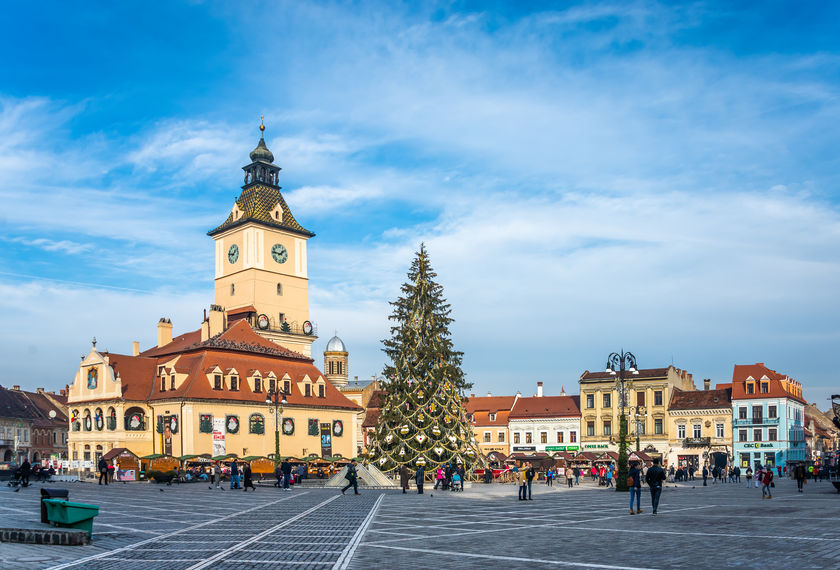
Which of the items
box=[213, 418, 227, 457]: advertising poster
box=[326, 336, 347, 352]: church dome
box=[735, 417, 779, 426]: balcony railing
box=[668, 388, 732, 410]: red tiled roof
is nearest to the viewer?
box=[213, 418, 227, 457]: advertising poster

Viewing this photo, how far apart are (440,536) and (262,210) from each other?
83447 millimetres

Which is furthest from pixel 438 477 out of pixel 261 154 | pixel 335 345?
pixel 335 345

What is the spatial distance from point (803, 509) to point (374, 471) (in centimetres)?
2296

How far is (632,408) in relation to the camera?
83.1 m

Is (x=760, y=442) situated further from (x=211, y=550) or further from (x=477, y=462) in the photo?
(x=211, y=550)

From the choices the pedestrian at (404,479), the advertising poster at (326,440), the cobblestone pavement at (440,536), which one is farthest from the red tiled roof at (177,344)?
the cobblestone pavement at (440,536)

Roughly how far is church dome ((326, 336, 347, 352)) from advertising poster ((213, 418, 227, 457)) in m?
69.8

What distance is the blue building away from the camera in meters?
80.2

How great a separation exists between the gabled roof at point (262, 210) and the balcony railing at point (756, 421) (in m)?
52.2

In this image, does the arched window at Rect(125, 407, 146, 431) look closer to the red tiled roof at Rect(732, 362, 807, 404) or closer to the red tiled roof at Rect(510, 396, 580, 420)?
the red tiled roof at Rect(510, 396, 580, 420)

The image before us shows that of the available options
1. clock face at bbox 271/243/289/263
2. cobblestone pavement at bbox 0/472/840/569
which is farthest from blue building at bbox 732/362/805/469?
cobblestone pavement at bbox 0/472/840/569

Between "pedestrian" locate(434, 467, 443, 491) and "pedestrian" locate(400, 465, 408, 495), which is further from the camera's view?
"pedestrian" locate(434, 467, 443, 491)

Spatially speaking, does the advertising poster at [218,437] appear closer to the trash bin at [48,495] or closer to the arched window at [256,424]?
the arched window at [256,424]

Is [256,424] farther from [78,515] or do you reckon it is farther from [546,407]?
[78,515]
